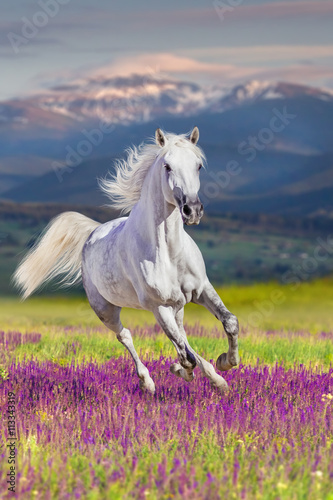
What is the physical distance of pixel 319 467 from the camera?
4691 millimetres

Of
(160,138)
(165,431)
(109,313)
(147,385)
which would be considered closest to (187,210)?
(160,138)

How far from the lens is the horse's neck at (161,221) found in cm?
657

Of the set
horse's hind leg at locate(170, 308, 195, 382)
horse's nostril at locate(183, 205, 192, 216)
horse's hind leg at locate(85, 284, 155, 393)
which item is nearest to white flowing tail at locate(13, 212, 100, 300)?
horse's hind leg at locate(85, 284, 155, 393)

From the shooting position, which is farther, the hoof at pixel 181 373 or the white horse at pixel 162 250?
the hoof at pixel 181 373

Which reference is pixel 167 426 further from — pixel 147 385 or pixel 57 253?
pixel 57 253

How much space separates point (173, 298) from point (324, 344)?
Answer: 15.5 feet

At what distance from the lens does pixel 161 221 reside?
6.62 metres

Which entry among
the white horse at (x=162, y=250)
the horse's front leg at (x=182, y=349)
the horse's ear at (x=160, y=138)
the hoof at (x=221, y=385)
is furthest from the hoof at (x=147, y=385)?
the horse's ear at (x=160, y=138)

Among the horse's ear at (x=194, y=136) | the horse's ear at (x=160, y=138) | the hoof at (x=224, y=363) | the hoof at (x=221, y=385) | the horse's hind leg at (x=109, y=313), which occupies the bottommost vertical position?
the hoof at (x=221, y=385)

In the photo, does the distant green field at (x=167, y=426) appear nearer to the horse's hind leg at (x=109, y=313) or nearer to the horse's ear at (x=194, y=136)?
the horse's hind leg at (x=109, y=313)

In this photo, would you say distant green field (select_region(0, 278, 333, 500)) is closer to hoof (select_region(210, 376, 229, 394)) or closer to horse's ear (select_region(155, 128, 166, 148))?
hoof (select_region(210, 376, 229, 394))

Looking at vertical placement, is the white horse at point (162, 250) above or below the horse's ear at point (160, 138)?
below

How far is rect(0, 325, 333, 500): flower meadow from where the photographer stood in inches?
172

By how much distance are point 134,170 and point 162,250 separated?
112cm
